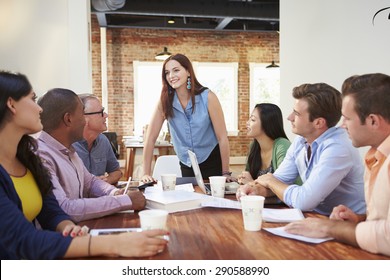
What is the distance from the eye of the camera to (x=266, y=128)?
284 centimetres

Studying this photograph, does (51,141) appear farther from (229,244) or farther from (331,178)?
(331,178)

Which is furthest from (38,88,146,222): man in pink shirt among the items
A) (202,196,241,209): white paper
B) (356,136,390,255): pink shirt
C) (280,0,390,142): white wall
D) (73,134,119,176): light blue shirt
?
(280,0,390,142): white wall

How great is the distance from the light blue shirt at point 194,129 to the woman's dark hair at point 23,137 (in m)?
1.46

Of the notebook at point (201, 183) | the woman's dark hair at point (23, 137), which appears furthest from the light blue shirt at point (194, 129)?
the woman's dark hair at point (23, 137)

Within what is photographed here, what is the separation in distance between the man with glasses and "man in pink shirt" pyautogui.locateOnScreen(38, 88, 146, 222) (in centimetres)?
65

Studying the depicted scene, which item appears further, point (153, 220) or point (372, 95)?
point (372, 95)

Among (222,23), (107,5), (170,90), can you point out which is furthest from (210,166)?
(222,23)

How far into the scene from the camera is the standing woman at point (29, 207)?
1104 mm

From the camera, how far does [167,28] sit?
9.24 meters

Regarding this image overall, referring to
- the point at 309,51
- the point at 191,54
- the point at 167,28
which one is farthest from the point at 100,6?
the point at 309,51

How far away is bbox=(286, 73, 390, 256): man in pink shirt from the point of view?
115 cm

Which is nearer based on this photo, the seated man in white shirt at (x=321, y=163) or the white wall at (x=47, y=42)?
the seated man in white shirt at (x=321, y=163)

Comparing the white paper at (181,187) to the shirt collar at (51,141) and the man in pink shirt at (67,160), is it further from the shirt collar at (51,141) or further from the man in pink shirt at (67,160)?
the shirt collar at (51,141)

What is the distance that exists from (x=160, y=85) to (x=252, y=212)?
8.48 meters
